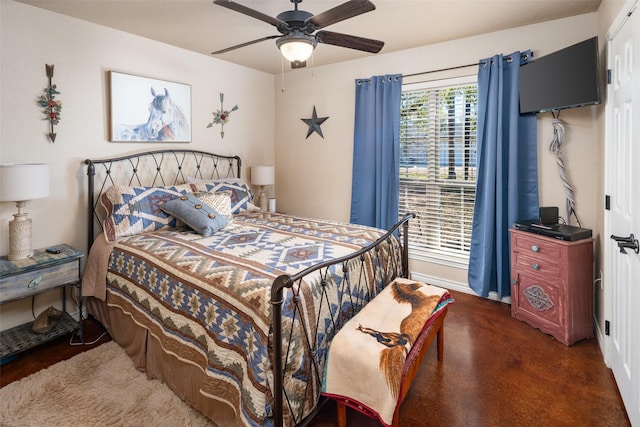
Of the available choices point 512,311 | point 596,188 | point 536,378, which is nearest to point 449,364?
Answer: point 536,378

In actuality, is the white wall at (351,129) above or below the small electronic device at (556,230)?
above

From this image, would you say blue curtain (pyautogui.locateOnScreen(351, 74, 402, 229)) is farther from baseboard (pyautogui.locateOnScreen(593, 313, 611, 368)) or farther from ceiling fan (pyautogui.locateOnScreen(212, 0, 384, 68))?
baseboard (pyautogui.locateOnScreen(593, 313, 611, 368))

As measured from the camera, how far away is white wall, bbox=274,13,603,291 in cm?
289

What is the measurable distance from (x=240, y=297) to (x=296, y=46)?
1.58 meters

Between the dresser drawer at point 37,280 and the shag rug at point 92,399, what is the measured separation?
53cm

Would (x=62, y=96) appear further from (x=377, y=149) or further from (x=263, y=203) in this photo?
(x=377, y=149)

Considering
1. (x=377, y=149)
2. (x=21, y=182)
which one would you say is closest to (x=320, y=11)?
(x=377, y=149)

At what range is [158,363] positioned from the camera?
85.4 inches

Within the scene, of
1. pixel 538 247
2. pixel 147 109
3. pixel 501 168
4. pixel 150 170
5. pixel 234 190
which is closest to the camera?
pixel 538 247

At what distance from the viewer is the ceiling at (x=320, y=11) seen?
8.65 feet

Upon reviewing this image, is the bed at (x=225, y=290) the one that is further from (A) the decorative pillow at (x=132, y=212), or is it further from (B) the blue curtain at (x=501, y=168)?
(B) the blue curtain at (x=501, y=168)

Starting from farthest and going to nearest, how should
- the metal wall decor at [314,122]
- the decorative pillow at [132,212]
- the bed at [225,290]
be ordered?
the metal wall decor at [314,122], the decorative pillow at [132,212], the bed at [225,290]

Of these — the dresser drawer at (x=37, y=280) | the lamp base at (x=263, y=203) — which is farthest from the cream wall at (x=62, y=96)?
the lamp base at (x=263, y=203)

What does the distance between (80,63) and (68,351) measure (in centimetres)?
229
